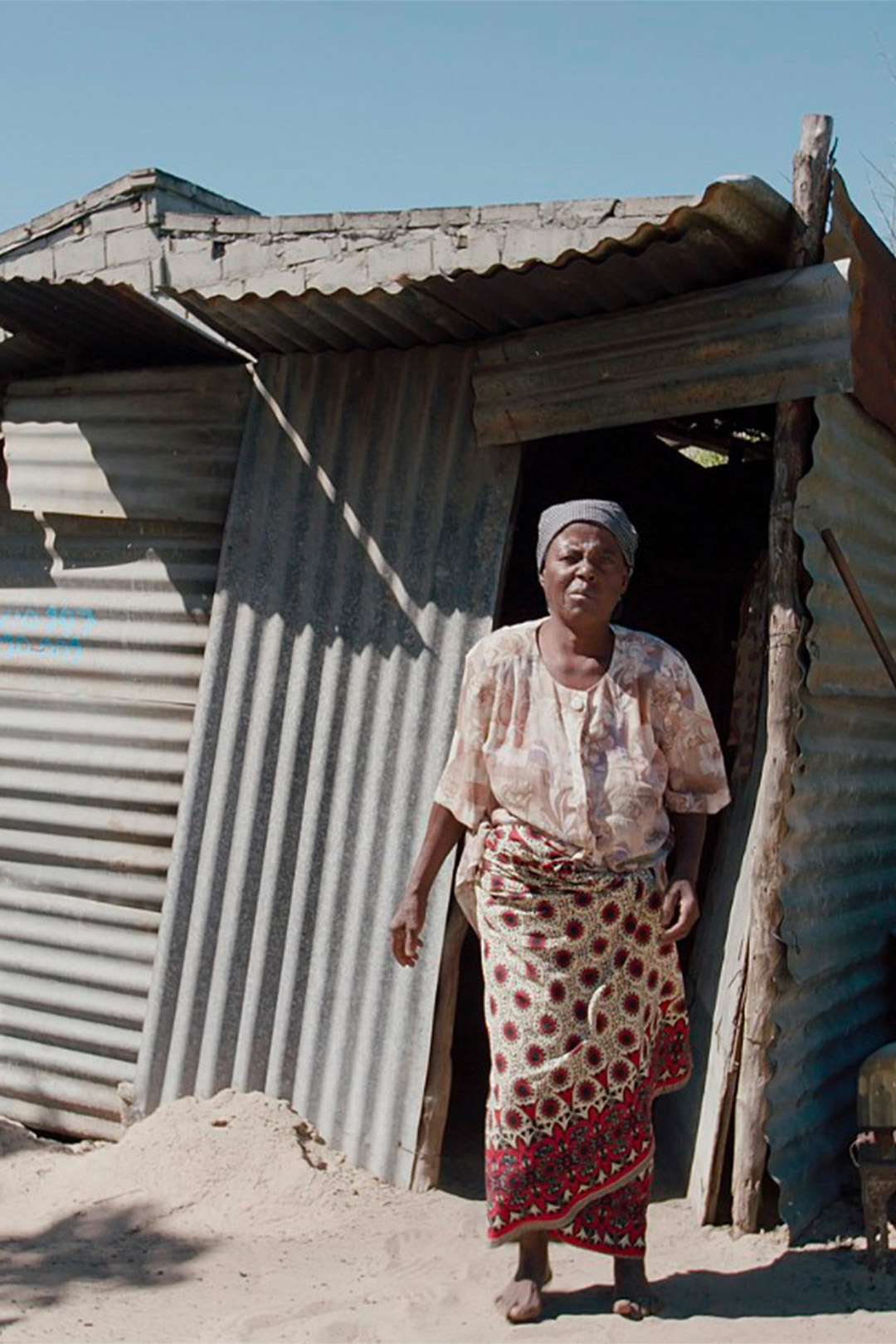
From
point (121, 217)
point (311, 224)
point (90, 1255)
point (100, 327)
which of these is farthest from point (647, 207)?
point (90, 1255)

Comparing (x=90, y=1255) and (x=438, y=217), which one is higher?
(x=438, y=217)

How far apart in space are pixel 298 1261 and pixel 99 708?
2.19m

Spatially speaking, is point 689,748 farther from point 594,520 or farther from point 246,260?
point 246,260

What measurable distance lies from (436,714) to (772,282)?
169 cm

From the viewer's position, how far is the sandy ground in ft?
11.8

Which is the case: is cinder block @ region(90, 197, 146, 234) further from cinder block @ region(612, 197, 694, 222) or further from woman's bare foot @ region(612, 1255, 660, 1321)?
woman's bare foot @ region(612, 1255, 660, 1321)

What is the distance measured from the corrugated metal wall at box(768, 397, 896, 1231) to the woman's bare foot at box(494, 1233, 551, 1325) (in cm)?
85

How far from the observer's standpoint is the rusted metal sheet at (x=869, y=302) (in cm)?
419

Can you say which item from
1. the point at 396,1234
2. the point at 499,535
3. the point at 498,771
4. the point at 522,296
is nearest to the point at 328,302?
the point at 522,296

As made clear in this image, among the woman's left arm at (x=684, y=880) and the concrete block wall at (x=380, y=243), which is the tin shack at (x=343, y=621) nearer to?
the concrete block wall at (x=380, y=243)

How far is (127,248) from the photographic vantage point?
5.19 metres

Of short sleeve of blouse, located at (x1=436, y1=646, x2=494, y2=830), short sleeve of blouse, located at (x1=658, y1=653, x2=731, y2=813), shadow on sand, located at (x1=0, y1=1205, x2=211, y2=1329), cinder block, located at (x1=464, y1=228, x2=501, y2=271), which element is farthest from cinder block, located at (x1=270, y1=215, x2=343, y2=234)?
shadow on sand, located at (x1=0, y1=1205, x2=211, y2=1329)

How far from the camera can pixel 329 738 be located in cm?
487

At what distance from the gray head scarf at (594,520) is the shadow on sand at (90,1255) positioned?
2.22 m
